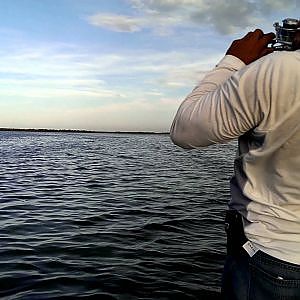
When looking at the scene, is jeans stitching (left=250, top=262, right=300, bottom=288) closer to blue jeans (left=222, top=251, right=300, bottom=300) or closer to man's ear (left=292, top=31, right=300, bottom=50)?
blue jeans (left=222, top=251, right=300, bottom=300)

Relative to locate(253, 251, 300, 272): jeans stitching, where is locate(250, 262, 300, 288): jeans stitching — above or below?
below

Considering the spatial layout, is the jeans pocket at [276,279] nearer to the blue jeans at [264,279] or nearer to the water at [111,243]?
the blue jeans at [264,279]

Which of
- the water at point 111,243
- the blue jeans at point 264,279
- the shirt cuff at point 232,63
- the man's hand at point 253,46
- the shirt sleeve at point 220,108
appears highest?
the man's hand at point 253,46

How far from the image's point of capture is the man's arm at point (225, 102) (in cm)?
184

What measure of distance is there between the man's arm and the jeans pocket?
589mm

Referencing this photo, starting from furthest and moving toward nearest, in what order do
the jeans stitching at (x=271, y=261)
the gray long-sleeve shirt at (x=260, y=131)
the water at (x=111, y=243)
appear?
the water at (x=111, y=243)
the jeans stitching at (x=271, y=261)
the gray long-sleeve shirt at (x=260, y=131)

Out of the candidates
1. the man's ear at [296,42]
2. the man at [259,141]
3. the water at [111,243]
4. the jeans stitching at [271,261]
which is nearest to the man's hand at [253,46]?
the man at [259,141]

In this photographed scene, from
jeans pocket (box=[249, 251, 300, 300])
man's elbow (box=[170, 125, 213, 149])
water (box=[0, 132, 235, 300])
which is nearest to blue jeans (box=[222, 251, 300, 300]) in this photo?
jeans pocket (box=[249, 251, 300, 300])

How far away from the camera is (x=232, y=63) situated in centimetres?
208

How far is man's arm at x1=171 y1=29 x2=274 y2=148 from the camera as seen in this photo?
1.84 metres

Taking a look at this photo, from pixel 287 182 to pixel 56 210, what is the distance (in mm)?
11590

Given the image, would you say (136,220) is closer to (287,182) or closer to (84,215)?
(84,215)

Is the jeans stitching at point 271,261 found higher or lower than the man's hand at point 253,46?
lower

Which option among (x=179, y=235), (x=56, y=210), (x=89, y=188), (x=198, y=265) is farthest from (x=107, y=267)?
(x=89, y=188)
